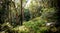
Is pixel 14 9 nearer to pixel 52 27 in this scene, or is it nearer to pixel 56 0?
pixel 56 0

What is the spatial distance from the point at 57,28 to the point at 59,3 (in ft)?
9.87

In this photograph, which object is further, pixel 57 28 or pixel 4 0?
pixel 4 0

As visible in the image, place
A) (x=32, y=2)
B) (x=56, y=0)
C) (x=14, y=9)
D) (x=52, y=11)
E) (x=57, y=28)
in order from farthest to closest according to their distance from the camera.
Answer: (x=32, y=2)
(x=14, y=9)
(x=56, y=0)
(x=52, y=11)
(x=57, y=28)

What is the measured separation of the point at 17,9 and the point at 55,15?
23.4 ft

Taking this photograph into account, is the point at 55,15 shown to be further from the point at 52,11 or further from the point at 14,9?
the point at 14,9

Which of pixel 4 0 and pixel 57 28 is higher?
pixel 4 0

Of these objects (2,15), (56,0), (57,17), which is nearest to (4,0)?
(2,15)

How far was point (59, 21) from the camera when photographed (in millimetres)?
9586

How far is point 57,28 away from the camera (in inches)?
365

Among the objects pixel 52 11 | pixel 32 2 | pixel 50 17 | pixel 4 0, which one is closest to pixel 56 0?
pixel 52 11

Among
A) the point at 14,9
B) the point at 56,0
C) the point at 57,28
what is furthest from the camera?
the point at 14,9

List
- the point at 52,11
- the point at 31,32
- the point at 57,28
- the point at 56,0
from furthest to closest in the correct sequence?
1. the point at 56,0
2. the point at 52,11
3. the point at 31,32
4. the point at 57,28

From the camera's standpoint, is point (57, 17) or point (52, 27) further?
point (57, 17)

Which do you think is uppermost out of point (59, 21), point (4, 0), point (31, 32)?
point (4, 0)
